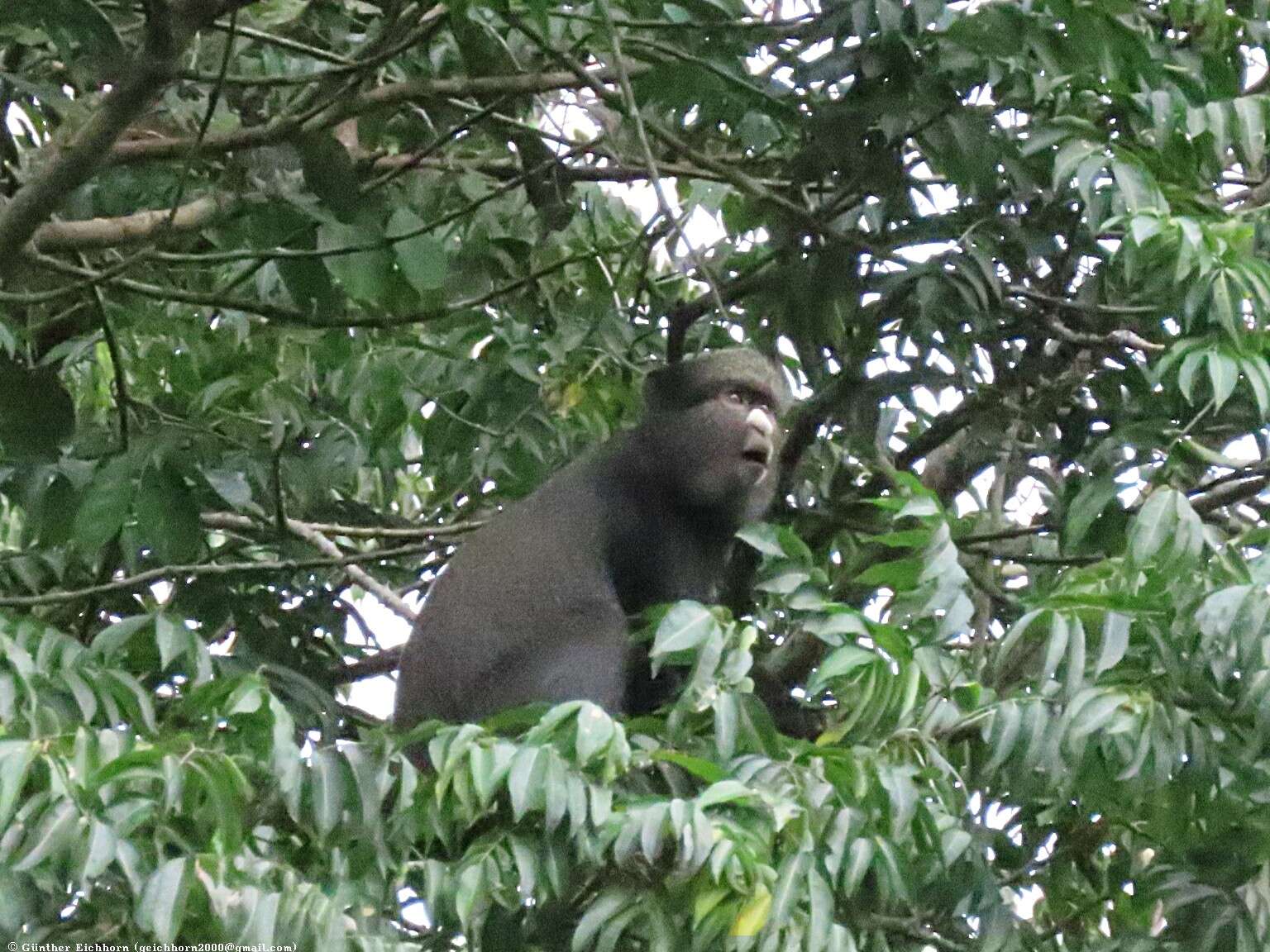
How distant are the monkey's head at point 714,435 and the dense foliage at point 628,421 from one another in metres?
0.17

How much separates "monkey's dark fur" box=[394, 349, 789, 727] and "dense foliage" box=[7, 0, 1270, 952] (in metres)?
0.23

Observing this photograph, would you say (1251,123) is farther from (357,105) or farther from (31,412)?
(31,412)

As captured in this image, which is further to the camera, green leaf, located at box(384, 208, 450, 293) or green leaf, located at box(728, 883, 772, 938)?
green leaf, located at box(384, 208, 450, 293)

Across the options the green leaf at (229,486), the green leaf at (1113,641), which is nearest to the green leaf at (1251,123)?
the green leaf at (1113,641)

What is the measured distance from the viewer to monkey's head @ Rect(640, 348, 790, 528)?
6.29 meters

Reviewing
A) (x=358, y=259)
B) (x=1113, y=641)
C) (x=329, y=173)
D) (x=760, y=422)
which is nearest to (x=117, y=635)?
(x=358, y=259)

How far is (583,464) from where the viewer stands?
6.26 m

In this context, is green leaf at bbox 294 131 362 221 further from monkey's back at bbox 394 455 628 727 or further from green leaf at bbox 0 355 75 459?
monkey's back at bbox 394 455 628 727

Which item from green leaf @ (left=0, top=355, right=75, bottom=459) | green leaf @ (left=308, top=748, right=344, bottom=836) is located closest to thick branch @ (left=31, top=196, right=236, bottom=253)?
green leaf @ (left=0, top=355, right=75, bottom=459)

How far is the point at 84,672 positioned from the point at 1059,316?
9.76 feet

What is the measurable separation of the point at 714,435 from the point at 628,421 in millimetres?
441

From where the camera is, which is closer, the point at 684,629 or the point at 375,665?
the point at 684,629

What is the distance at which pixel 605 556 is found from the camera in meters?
6.10

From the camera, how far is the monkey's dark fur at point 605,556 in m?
5.67
